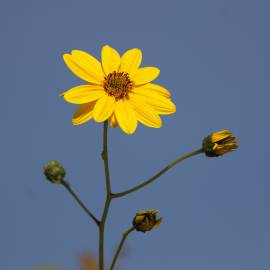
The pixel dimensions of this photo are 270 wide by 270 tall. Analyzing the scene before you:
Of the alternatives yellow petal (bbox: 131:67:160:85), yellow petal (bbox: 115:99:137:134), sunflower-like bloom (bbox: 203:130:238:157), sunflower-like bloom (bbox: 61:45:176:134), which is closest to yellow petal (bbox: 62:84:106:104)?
sunflower-like bloom (bbox: 61:45:176:134)

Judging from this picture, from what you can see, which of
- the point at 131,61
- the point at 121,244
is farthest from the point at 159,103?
the point at 121,244

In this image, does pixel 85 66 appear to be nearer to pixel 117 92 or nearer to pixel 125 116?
pixel 117 92

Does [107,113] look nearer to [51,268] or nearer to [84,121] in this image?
[84,121]

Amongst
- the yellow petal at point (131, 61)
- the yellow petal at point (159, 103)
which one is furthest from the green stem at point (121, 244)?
the yellow petal at point (131, 61)

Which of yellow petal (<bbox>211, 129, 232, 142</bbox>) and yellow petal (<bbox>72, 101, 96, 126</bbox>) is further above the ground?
yellow petal (<bbox>72, 101, 96, 126</bbox>)

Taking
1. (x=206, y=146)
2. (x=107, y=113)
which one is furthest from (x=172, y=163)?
(x=107, y=113)

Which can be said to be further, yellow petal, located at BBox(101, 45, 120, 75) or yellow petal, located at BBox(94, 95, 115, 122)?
yellow petal, located at BBox(101, 45, 120, 75)

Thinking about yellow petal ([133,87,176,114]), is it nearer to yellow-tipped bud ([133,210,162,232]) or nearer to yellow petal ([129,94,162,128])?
yellow petal ([129,94,162,128])
